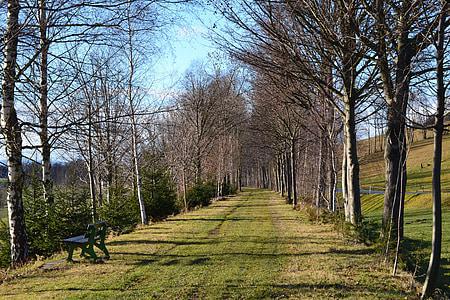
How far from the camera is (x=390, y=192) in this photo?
8953mm

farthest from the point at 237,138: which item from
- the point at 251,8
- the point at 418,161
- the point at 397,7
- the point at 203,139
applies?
the point at 418,161

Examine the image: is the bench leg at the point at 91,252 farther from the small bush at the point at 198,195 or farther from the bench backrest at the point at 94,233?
the small bush at the point at 198,195

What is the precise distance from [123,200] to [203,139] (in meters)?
18.7

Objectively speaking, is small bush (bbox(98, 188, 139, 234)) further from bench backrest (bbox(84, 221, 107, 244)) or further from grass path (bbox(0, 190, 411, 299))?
bench backrest (bbox(84, 221, 107, 244))

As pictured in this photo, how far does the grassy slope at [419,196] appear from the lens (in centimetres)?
1727

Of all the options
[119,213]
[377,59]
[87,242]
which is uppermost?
[377,59]

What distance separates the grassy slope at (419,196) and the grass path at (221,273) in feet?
3.96

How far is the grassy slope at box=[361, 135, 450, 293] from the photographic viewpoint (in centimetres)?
1727

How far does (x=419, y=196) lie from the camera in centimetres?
4425

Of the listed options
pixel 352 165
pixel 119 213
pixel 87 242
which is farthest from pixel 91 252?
pixel 119 213

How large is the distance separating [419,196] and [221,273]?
4216cm

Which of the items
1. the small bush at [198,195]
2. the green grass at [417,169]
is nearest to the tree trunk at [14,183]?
the small bush at [198,195]

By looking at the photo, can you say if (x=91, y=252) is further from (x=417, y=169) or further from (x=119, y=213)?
(x=417, y=169)

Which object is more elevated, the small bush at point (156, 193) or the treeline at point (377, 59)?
the treeline at point (377, 59)
